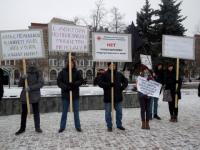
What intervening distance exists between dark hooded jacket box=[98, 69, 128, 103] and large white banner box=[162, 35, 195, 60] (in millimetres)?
2515

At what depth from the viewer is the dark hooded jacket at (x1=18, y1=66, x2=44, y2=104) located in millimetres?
8984

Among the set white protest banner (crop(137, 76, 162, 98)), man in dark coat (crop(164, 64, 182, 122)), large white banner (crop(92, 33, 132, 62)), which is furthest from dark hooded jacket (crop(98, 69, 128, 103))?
man in dark coat (crop(164, 64, 182, 122))

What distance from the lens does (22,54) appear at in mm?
10352

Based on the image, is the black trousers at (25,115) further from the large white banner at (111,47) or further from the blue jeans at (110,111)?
the large white banner at (111,47)

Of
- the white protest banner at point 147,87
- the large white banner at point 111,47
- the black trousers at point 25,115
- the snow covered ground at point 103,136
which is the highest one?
the large white banner at point 111,47

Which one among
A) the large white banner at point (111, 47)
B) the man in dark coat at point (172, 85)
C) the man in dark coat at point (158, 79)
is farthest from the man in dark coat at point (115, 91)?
Result: the man in dark coat at point (158, 79)

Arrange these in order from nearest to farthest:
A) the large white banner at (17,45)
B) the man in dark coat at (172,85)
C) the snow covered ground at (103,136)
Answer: the snow covered ground at (103,136) < the large white banner at (17,45) < the man in dark coat at (172,85)

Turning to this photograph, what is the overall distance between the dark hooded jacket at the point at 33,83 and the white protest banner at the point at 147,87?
2.62m

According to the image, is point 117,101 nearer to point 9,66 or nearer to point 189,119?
point 189,119

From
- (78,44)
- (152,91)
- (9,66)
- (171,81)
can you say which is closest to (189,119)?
(171,81)

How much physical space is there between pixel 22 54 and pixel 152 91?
3.93m

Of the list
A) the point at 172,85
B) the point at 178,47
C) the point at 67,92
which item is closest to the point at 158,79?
the point at 172,85

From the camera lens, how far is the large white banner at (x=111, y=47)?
33.3ft

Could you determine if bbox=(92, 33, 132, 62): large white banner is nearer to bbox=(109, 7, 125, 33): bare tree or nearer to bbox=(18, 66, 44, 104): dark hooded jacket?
bbox=(18, 66, 44, 104): dark hooded jacket
